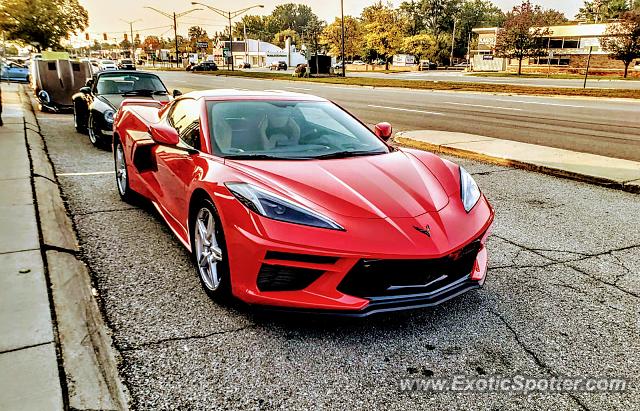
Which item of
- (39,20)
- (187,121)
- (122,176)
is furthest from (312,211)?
(39,20)

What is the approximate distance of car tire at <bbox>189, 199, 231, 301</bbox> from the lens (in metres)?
3.19

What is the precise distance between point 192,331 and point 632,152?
29.8ft

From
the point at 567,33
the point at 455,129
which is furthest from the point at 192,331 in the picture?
the point at 567,33

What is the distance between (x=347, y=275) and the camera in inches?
109

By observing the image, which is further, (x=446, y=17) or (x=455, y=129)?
(x=446, y=17)

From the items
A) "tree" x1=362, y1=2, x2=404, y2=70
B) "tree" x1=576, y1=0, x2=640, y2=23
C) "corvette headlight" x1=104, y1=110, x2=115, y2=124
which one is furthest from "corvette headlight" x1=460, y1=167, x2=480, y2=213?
"tree" x1=576, y1=0, x2=640, y2=23

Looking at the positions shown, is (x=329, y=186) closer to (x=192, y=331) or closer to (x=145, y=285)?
(x=192, y=331)

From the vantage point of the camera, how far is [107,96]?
32.8ft

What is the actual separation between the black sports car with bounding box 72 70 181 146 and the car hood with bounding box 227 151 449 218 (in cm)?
618

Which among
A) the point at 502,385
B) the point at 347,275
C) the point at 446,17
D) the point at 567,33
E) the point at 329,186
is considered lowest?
the point at 502,385

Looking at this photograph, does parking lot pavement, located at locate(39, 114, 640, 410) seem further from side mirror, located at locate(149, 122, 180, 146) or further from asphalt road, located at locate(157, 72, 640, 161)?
asphalt road, located at locate(157, 72, 640, 161)

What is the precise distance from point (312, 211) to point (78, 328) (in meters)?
1.55

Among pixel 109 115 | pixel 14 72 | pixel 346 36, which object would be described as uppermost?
pixel 346 36

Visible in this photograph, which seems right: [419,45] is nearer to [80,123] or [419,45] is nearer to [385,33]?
[385,33]
